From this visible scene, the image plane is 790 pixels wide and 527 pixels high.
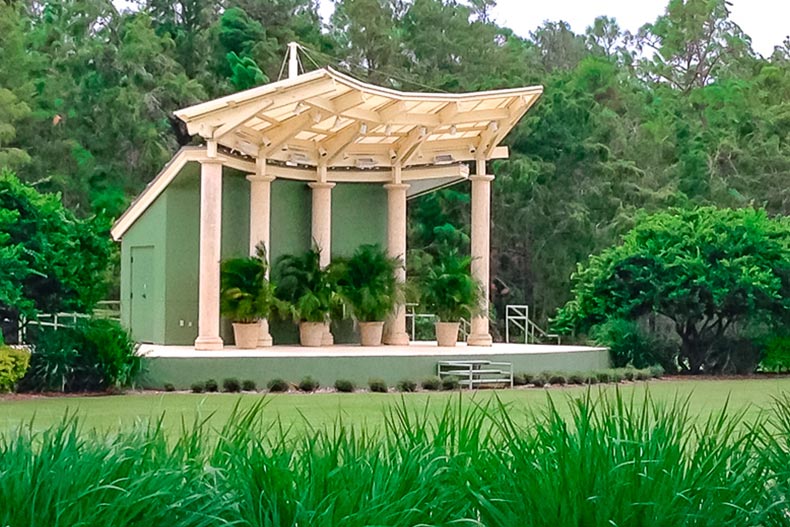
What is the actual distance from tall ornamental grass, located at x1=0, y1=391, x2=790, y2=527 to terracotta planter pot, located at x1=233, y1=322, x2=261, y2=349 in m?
14.8

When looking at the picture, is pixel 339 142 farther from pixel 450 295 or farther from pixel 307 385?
pixel 307 385

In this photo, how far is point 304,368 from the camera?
55.1 feet

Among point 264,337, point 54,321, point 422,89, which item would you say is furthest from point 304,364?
point 422,89

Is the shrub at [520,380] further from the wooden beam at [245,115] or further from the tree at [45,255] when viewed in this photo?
the tree at [45,255]

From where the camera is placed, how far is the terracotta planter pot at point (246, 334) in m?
19.3

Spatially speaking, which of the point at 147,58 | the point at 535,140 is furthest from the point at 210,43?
the point at 535,140

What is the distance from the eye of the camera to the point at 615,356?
875 inches

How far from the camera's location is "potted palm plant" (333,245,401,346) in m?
20.6

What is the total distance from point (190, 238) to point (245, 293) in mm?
2375

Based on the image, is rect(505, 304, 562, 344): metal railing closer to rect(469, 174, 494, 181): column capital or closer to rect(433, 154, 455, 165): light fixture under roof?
rect(469, 174, 494, 181): column capital

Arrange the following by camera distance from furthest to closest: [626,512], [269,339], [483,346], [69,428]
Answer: [483,346]
[269,339]
[69,428]
[626,512]

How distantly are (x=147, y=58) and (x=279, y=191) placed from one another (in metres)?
13.7

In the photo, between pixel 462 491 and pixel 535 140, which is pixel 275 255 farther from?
pixel 462 491

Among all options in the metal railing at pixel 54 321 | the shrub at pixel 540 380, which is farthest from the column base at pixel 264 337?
the shrub at pixel 540 380
